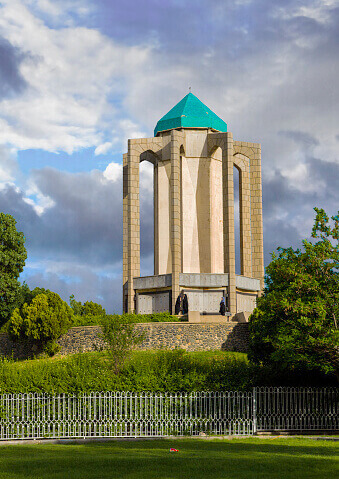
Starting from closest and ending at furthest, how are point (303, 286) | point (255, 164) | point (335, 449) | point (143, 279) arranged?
1. point (335, 449)
2. point (303, 286)
3. point (143, 279)
4. point (255, 164)

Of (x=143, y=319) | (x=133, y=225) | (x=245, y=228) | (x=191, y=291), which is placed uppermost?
(x=245, y=228)

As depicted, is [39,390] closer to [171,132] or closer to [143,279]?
[143,279]

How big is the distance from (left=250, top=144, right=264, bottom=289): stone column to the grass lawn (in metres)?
35.1

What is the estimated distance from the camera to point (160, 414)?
27.5 meters

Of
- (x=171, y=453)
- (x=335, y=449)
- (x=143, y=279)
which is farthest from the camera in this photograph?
(x=143, y=279)

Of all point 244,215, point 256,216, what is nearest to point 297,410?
point 244,215

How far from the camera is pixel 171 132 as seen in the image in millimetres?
56375

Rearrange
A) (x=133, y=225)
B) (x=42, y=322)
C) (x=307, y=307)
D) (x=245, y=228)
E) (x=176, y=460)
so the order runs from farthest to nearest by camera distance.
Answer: (x=245, y=228)
(x=133, y=225)
(x=42, y=322)
(x=307, y=307)
(x=176, y=460)

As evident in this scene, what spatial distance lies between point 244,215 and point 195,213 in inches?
172

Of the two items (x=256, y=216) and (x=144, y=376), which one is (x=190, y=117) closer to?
(x=256, y=216)

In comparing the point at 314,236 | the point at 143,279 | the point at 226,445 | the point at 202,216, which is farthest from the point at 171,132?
the point at 226,445

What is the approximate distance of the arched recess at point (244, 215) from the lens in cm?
5909

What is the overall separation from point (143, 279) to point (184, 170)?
34.0 ft

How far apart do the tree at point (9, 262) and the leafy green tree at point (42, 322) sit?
669 cm
